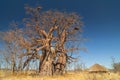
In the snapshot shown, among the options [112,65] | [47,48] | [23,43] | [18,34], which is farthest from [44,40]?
[112,65]

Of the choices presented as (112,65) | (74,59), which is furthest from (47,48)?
(112,65)

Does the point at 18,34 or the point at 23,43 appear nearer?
the point at 23,43

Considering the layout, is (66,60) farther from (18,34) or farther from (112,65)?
(112,65)

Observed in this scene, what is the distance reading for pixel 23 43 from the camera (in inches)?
848

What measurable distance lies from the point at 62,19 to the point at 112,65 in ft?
114

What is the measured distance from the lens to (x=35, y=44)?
22.6m

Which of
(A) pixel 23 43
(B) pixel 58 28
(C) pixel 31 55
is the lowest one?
(C) pixel 31 55

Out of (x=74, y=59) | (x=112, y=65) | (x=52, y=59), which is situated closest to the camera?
(x=52, y=59)

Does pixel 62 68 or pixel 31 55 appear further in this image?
pixel 62 68

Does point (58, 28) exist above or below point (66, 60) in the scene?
above

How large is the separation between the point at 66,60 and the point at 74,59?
5.48ft

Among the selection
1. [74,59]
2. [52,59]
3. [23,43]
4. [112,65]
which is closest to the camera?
[23,43]

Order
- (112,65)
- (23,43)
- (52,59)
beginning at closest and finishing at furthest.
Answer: (23,43) < (52,59) < (112,65)

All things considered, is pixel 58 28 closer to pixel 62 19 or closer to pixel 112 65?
pixel 62 19
